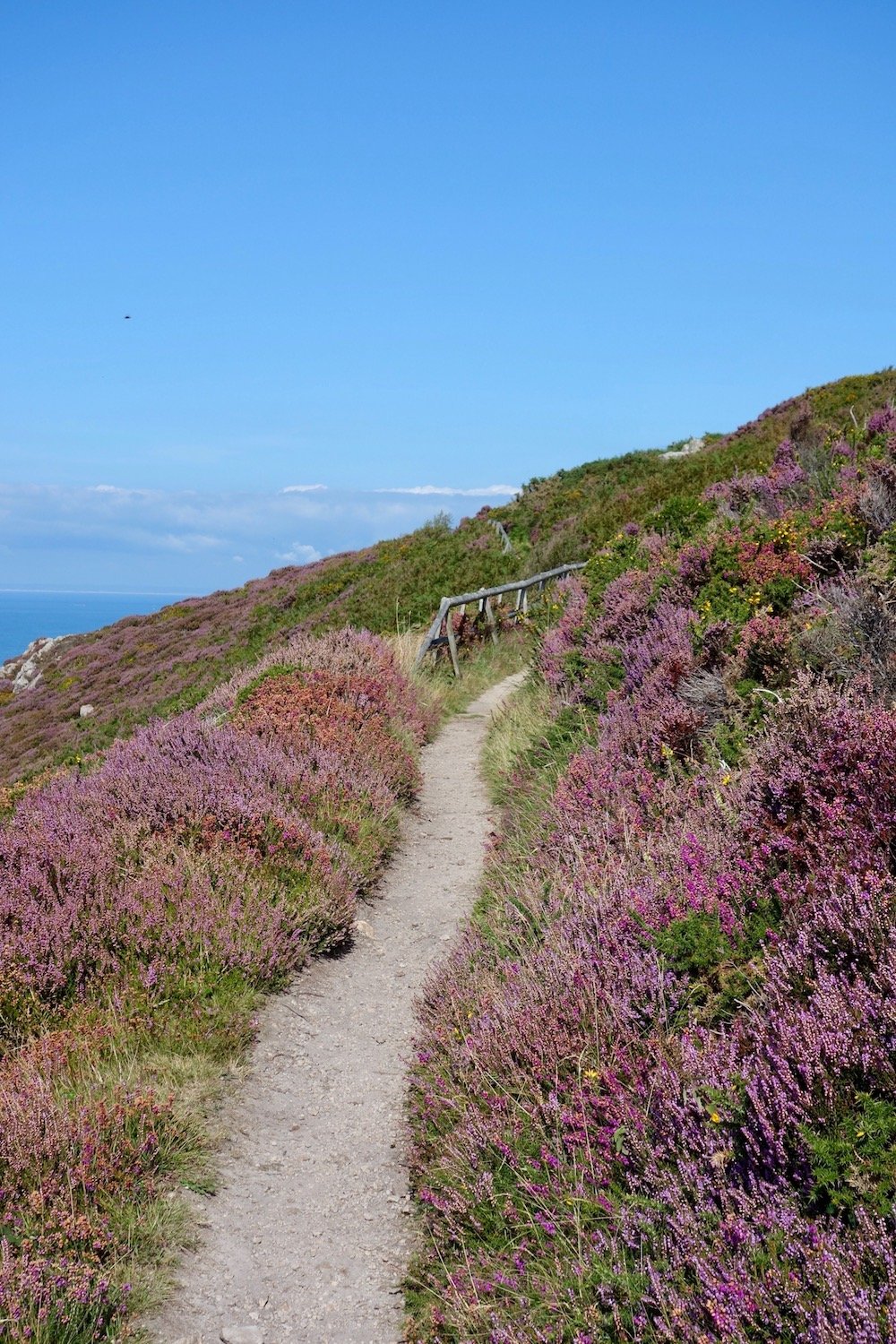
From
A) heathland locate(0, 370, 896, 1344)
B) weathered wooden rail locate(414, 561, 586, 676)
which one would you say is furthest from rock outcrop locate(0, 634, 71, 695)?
heathland locate(0, 370, 896, 1344)

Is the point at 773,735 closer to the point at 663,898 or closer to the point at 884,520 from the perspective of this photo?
the point at 663,898

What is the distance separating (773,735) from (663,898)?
4.03ft

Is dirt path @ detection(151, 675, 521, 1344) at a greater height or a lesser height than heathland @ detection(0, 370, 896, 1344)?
lesser

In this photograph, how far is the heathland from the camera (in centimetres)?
251

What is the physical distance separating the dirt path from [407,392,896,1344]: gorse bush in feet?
0.75

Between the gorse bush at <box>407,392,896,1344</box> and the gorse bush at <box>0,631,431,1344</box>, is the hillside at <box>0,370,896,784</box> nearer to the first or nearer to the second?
the gorse bush at <box>0,631,431,1344</box>

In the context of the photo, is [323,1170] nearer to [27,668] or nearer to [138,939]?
[138,939]

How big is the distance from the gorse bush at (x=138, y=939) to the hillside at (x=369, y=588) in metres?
9.74

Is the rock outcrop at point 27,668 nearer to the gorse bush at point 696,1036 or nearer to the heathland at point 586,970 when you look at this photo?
the heathland at point 586,970

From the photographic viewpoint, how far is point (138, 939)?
5.13m

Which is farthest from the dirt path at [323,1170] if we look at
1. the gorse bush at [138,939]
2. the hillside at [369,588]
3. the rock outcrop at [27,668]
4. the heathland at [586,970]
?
the rock outcrop at [27,668]

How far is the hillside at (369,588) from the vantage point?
68.6 feet

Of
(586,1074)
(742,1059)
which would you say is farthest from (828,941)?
(586,1074)

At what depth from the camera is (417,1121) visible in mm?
4395
